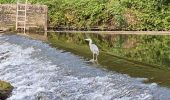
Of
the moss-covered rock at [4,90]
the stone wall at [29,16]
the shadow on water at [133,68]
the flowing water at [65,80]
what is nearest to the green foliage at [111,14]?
the stone wall at [29,16]

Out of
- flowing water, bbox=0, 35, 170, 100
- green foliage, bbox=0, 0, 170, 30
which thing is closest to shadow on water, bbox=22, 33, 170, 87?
flowing water, bbox=0, 35, 170, 100

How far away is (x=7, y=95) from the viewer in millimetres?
14648

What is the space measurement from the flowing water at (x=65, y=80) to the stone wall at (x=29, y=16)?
1262 centimetres

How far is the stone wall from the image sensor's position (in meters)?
33.4

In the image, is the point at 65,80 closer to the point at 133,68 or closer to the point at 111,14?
the point at 133,68

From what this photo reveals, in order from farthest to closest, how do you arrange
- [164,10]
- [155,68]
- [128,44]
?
[164,10]
[128,44]
[155,68]

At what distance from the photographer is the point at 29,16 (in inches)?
1315

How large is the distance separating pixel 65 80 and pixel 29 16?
731 inches

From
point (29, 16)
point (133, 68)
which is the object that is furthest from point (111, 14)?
point (133, 68)

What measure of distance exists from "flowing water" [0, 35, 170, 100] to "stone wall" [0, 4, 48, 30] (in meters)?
12.6

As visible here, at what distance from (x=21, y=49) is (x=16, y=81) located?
6.27 metres

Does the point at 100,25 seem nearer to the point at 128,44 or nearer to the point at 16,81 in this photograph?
the point at 128,44

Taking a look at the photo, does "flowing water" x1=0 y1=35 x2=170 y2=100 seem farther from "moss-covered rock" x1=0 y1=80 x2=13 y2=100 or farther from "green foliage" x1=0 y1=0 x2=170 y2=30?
"green foliage" x1=0 y1=0 x2=170 y2=30

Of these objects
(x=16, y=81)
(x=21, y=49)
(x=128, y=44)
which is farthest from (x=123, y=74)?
(x=128, y=44)
